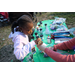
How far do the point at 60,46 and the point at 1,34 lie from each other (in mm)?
3227

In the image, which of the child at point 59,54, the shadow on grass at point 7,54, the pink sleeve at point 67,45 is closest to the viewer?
the child at point 59,54

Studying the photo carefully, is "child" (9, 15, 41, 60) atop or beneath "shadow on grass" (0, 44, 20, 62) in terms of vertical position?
atop

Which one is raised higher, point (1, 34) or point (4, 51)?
point (1, 34)

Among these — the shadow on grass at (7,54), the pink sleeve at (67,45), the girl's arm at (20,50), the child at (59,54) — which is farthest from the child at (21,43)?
the shadow on grass at (7,54)

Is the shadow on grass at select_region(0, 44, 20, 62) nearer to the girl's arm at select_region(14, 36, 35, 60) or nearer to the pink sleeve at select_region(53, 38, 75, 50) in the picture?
the girl's arm at select_region(14, 36, 35, 60)

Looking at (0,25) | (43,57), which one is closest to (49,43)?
(43,57)

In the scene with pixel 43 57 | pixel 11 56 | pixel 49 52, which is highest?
pixel 49 52

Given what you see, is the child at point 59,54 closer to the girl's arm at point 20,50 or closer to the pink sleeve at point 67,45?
the pink sleeve at point 67,45

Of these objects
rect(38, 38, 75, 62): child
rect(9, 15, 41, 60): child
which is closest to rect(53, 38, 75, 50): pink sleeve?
rect(38, 38, 75, 62): child

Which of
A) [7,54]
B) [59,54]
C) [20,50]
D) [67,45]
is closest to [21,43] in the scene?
[20,50]

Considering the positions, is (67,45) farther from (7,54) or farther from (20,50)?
(7,54)

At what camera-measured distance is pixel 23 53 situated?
1.29 meters

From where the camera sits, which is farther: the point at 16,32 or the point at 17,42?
the point at 16,32

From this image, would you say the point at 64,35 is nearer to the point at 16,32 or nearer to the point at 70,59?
the point at 70,59
